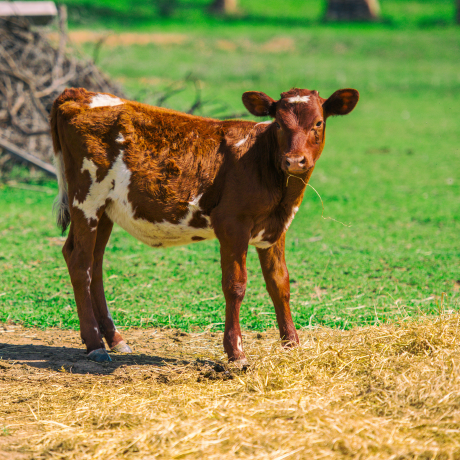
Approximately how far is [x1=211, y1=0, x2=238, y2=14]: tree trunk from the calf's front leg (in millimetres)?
38523

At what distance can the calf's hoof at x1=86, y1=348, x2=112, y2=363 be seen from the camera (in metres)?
5.29

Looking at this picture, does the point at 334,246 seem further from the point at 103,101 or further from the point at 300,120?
the point at 103,101

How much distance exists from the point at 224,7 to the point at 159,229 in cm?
3859

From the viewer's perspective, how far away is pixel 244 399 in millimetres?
4332

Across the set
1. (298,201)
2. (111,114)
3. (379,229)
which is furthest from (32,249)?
(379,229)

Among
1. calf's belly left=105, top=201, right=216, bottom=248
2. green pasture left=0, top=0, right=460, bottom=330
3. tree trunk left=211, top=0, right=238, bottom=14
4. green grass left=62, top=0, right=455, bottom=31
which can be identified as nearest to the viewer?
calf's belly left=105, top=201, right=216, bottom=248

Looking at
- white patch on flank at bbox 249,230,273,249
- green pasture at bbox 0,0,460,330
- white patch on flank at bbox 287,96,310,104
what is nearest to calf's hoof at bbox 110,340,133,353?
green pasture at bbox 0,0,460,330

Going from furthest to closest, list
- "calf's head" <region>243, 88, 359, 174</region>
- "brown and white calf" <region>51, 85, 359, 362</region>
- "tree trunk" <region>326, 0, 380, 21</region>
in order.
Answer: "tree trunk" <region>326, 0, 380, 21</region> → "brown and white calf" <region>51, 85, 359, 362</region> → "calf's head" <region>243, 88, 359, 174</region>

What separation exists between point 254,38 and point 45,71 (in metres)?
22.6

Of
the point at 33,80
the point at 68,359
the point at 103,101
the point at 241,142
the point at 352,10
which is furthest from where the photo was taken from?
the point at 352,10

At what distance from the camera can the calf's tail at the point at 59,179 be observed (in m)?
5.70

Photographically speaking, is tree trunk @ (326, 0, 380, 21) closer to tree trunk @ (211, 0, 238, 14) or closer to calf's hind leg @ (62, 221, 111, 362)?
tree trunk @ (211, 0, 238, 14)

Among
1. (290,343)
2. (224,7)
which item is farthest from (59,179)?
(224,7)

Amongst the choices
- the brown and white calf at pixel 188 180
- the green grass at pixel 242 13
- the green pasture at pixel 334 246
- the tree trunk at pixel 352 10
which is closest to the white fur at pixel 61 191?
the brown and white calf at pixel 188 180
